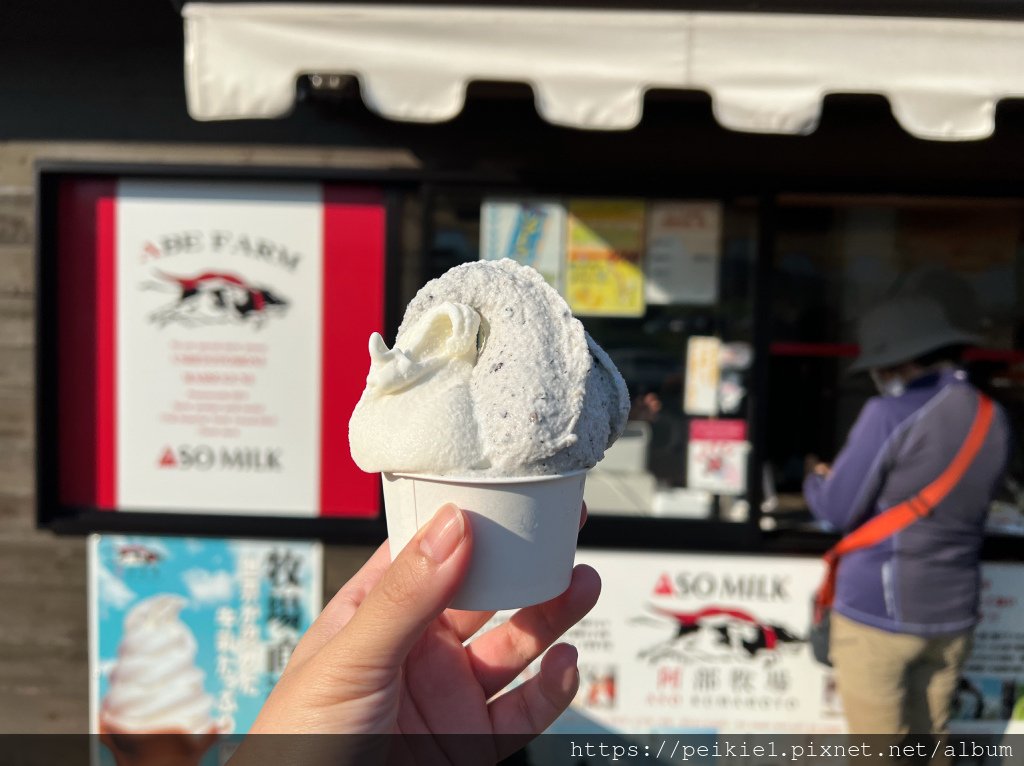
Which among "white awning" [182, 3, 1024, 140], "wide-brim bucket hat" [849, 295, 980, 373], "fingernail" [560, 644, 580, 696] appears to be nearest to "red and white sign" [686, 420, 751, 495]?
"wide-brim bucket hat" [849, 295, 980, 373]

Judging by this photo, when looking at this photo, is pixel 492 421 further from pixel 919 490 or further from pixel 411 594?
pixel 919 490

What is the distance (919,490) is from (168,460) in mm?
3049

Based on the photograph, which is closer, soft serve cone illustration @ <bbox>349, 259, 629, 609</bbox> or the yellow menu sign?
soft serve cone illustration @ <bbox>349, 259, 629, 609</bbox>

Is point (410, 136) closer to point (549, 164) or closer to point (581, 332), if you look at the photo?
point (549, 164)

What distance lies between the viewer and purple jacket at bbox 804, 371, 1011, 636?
2.78 meters

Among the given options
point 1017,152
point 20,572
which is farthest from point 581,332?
point 20,572

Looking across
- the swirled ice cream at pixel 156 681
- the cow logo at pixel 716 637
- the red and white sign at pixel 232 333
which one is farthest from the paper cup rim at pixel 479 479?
the swirled ice cream at pixel 156 681

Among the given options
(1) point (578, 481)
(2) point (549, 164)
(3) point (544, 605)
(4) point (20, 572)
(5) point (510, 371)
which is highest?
(2) point (549, 164)

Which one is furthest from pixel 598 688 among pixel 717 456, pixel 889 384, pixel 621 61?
pixel 621 61

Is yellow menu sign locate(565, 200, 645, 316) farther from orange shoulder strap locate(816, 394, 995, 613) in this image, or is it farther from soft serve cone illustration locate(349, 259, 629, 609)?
soft serve cone illustration locate(349, 259, 629, 609)

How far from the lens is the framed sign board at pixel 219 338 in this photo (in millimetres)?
3449

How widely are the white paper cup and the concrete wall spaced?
6.97 feet

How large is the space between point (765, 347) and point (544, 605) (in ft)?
6.85

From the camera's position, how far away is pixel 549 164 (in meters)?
3.41
